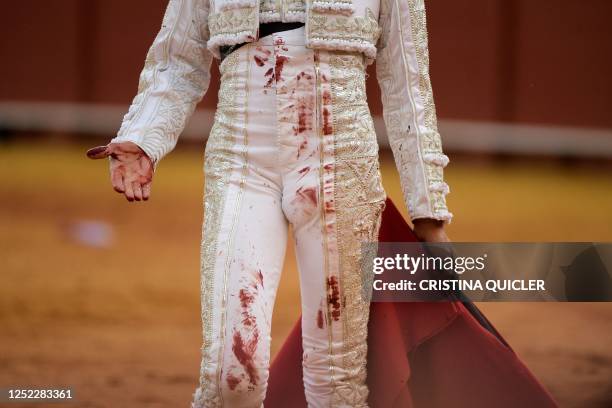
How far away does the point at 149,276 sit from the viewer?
4.73 m

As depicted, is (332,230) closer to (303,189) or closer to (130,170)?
(303,189)

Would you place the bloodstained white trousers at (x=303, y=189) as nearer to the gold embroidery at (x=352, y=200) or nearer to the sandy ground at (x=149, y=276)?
the gold embroidery at (x=352, y=200)

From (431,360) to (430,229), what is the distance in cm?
32

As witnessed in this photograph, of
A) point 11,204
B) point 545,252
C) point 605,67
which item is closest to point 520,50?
point 605,67

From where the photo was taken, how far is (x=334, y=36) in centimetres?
189

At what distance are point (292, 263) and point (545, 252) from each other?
9.80ft

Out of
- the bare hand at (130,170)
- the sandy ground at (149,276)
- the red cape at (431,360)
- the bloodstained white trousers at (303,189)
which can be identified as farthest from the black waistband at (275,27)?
the sandy ground at (149,276)

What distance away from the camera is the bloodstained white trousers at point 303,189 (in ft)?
6.08

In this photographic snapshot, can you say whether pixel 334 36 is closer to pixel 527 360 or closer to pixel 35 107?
pixel 527 360

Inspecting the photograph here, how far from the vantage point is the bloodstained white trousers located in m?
1.85

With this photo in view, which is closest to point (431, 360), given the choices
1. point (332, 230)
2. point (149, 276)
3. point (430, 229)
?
point (430, 229)

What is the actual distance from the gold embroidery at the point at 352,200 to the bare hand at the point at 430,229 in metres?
0.13

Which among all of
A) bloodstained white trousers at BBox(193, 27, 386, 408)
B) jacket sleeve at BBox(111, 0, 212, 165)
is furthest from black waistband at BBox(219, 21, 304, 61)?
jacket sleeve at BBox(111, 0, 212, 165)

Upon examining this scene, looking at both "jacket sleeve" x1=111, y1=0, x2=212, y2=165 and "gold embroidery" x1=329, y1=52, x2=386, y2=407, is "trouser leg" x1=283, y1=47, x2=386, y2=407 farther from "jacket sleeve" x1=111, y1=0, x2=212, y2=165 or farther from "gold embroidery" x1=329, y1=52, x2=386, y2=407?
"jacket sleeve" x1=111, y1=0, x2=212, y2=165
